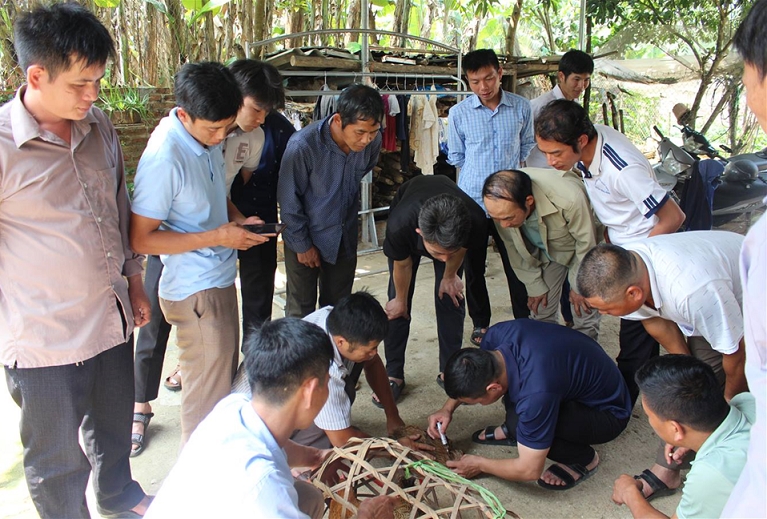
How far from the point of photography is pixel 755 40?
1004 mm

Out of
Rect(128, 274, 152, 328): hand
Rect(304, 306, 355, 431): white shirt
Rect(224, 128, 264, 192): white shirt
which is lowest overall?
Rect(304, 306, 355, 431): white shirt

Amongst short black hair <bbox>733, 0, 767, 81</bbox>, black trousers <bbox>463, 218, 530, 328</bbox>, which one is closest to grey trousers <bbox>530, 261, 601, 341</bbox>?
black trousers <bbox>463, 218, 530, 328</bbox>

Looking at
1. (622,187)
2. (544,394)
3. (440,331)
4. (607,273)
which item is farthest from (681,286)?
(440,331)

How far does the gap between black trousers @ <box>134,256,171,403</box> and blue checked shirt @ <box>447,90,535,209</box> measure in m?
2.05

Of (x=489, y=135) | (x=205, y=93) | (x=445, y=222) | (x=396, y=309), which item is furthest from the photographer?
(x=489, y=135)

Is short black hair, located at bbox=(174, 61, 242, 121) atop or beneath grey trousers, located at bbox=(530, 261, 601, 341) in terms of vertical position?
atop

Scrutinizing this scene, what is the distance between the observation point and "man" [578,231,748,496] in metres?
2.08

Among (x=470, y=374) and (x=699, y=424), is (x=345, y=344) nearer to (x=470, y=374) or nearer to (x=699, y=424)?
(x=470, y=374)

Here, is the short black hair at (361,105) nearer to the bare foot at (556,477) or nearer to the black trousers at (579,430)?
the black trousers at (579,430)

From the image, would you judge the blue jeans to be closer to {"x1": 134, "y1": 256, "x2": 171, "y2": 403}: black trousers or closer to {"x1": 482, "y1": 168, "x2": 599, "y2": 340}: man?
{"x1": 134, "y1": 256, "x2": 171, "y2": 403}: black trousers

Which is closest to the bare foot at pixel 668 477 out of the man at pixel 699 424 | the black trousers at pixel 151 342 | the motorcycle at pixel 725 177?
the man at pixel 699 424

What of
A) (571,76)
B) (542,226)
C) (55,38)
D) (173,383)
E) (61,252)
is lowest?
(173,383)

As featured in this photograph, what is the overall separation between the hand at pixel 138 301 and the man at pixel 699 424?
5.50 ft

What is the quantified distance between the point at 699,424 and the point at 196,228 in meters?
1.78
